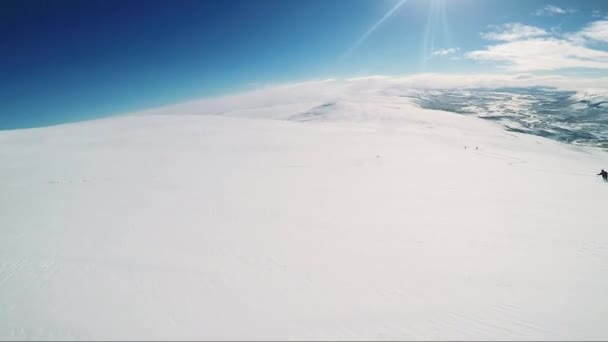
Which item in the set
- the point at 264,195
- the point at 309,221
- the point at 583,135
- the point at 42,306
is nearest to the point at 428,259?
the point at 309,221

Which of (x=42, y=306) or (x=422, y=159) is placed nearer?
(x=42, y=306)

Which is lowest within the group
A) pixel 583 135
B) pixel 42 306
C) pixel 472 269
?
pixel 583 135

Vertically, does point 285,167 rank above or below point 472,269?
above

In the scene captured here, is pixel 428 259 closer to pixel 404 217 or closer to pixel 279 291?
pixel 404 217

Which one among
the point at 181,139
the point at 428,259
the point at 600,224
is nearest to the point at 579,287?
the point at 428,259

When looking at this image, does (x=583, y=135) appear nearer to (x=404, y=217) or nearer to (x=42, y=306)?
(x=404, y=217)

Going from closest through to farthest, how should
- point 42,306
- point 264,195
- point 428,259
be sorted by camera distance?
1. point 42,306
2. point 428,259
3. point 264,195

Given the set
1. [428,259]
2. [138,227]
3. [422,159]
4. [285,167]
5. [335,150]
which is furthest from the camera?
[335,150]
